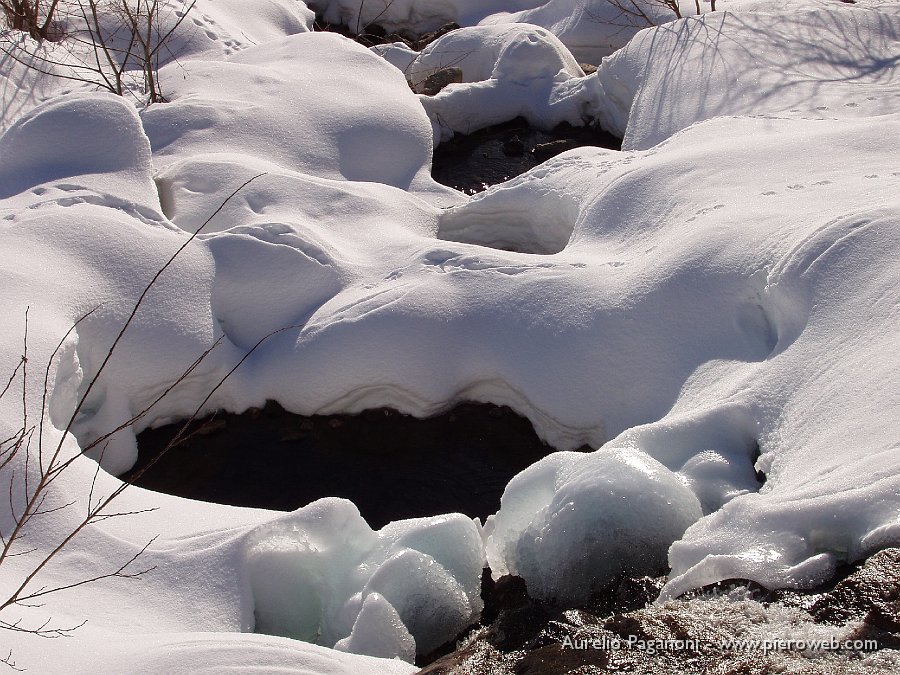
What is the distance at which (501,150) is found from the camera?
713cm

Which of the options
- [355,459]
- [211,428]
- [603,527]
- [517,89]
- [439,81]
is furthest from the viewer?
[439,81]

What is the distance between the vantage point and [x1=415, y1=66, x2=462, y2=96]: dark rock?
7516mm

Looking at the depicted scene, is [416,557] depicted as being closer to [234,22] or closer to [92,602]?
[92,602]

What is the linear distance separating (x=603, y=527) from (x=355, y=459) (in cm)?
161

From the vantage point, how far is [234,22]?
26.3ft

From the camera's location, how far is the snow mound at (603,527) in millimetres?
3209

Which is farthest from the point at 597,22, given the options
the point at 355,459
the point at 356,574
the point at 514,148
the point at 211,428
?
the point at 356,574

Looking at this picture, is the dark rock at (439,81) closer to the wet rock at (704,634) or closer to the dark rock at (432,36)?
the dark rock at (432,36)

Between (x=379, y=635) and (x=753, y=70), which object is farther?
(x=753, y=70)

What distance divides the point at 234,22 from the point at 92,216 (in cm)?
370

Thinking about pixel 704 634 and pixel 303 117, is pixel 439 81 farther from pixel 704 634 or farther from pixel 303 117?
pixel 704 634

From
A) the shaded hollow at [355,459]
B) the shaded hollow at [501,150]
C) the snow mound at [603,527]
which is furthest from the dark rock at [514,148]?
the snow mound at [603,527]

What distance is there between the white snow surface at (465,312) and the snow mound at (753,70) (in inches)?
1.0

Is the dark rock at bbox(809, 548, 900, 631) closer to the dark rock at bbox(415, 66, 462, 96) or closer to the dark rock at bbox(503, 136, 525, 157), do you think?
the dark rock at bbox(503, 136, 525, 157)
